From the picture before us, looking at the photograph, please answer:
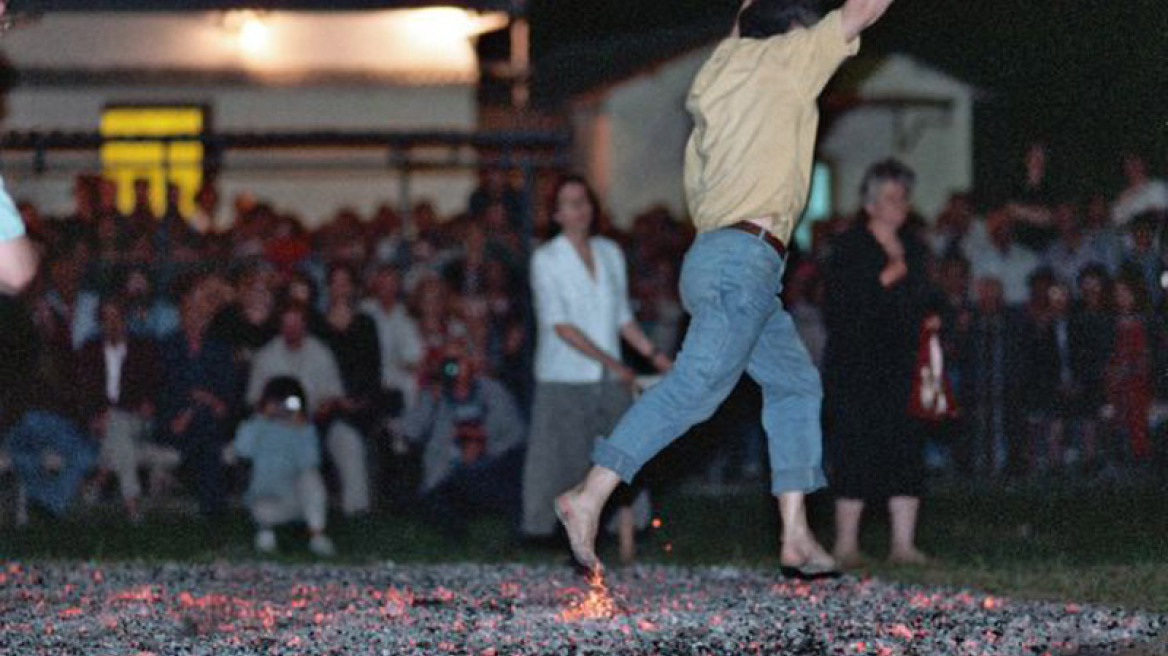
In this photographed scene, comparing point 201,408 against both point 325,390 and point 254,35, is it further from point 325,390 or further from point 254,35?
point 254,35

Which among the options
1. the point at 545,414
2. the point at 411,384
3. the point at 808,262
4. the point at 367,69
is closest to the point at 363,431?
the point at 411,384

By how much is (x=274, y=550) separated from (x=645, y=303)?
4941 millimetres

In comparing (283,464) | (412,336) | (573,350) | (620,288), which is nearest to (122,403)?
(412,336)

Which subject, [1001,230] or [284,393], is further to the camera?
[1001,230]

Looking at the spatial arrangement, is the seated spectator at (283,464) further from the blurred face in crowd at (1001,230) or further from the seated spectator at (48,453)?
the blurred face in crowd at (1001,230)

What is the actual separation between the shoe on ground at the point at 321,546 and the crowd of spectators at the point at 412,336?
743 millimetres

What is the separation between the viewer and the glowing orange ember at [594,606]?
28.5ft

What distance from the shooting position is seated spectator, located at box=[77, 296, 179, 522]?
1541cm

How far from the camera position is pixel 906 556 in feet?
38.3

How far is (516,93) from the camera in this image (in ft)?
82.9

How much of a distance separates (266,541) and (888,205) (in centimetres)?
401

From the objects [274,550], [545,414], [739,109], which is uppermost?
[739,109]

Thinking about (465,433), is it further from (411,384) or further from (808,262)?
(808,262)

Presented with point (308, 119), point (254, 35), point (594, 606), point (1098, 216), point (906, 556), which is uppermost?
point (254, 35)
